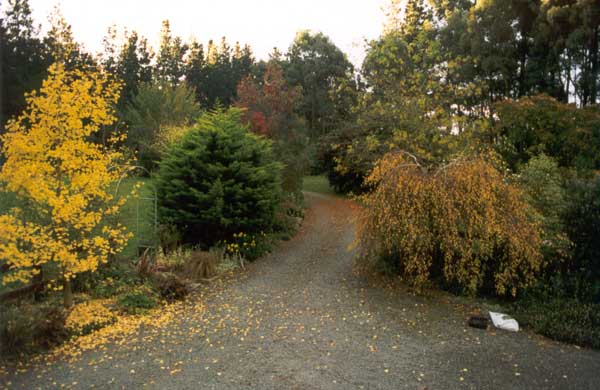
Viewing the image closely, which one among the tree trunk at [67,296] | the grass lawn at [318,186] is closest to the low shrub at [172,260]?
the tree trunk at [67,296]

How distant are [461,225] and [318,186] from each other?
764 inches

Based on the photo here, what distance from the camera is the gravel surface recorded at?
16.3ft

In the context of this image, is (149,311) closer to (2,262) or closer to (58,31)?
(2,262)

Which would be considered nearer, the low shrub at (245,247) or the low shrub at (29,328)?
the low shrub at (29,328)

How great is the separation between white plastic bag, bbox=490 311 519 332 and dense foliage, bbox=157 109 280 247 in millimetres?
5544

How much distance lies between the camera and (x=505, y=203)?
24.8ft

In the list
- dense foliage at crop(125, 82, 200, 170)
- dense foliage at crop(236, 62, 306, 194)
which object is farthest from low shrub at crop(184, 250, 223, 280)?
dense foliage at crop(125, 82, 200, 170)

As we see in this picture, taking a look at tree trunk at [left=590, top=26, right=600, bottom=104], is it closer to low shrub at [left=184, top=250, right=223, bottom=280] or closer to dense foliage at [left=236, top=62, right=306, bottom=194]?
dense foliage at [left=236, top=62, right=306, bottom=194]

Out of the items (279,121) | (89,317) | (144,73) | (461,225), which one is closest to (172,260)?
(89,317)

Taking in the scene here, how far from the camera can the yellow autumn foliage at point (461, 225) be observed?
7.20 meters

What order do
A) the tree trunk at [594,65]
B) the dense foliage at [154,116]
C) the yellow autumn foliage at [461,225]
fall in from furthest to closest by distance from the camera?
the dense foliage at [154,116] < the tree trunk at [594,65] < the yellow autumn foliage at [461,225]

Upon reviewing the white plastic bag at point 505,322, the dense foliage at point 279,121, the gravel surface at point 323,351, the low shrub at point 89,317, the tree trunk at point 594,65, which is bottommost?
the low shrub at point 89,317

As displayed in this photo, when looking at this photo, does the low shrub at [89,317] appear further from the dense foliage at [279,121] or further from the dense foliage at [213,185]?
the dense foliage at [279,121]

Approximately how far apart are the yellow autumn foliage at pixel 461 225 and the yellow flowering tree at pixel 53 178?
15.5 feet
